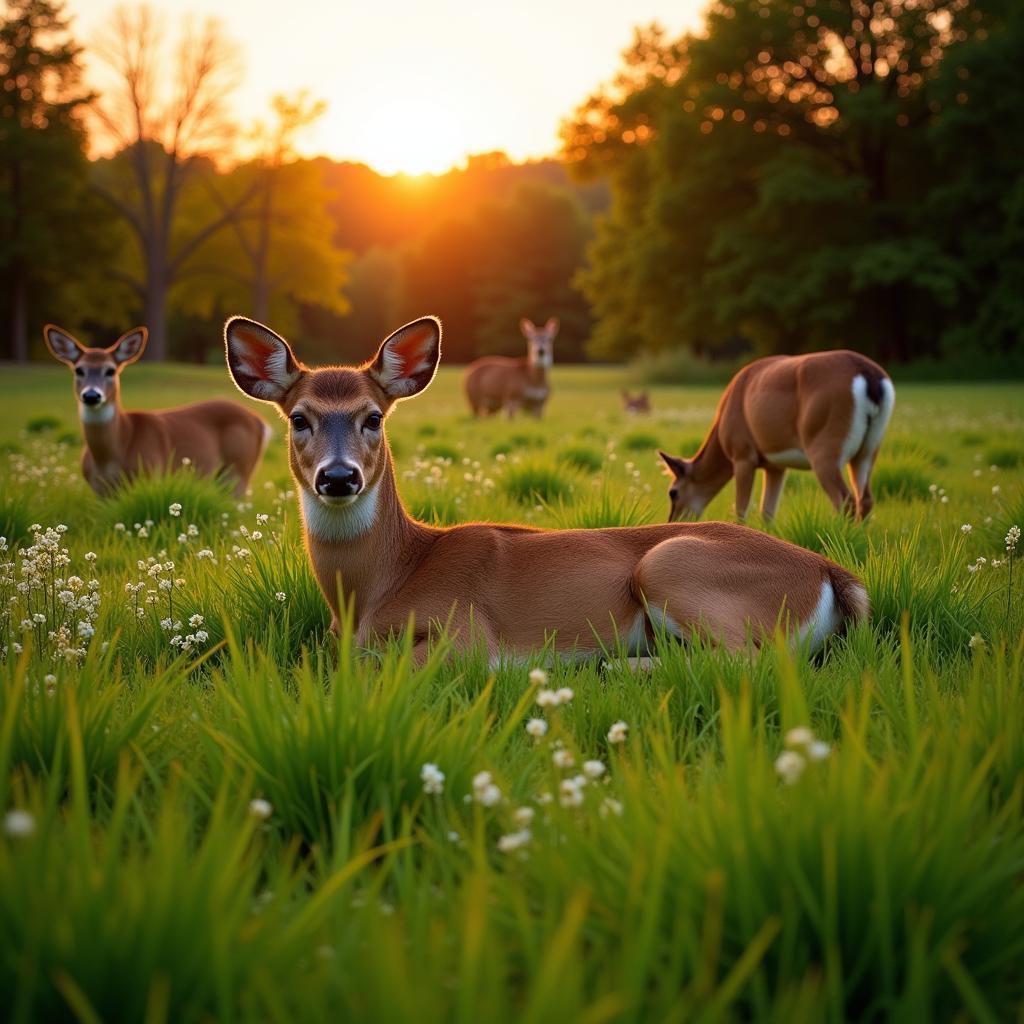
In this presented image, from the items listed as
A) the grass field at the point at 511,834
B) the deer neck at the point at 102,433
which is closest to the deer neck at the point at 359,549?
the grass field at the point at 511,834

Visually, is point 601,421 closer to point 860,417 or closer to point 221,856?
point 860,417

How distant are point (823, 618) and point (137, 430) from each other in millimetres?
6998

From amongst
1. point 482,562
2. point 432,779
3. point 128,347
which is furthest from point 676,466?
point 128,347

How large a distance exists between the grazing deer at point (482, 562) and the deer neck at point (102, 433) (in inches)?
180

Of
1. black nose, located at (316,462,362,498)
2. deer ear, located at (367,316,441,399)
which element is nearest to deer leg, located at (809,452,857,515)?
deer ear, located at (367,316,441,399)

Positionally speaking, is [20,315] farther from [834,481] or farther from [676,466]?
[834,481]

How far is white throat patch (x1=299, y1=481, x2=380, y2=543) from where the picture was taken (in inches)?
164

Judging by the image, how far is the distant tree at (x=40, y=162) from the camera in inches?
1629

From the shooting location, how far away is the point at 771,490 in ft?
24.8

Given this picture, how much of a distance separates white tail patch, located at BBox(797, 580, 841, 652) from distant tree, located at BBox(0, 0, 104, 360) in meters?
44.2

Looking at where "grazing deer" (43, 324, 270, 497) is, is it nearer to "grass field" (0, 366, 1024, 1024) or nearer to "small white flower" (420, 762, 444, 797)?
"grass field" (0, 366, 1024, 1024)

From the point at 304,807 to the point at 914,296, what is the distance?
42580 mm

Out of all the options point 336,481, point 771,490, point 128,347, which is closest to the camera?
point 336,481

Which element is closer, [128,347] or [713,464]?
[713,464]
